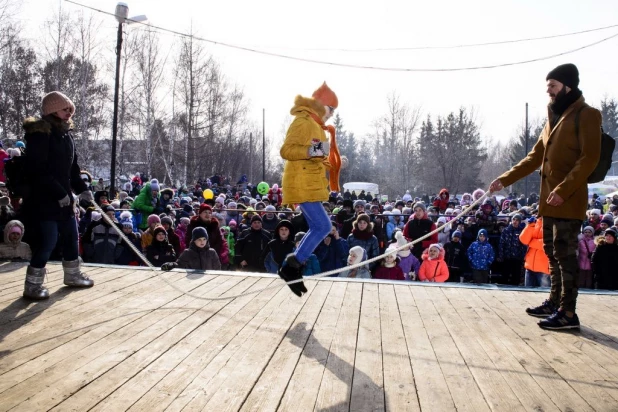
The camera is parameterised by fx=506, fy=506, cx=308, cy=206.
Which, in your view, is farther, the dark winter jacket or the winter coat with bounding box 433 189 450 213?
the winter coat with bounding box 433 189 450 213

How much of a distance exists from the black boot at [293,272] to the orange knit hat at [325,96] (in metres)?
1.30

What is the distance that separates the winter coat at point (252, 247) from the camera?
26.9 ft

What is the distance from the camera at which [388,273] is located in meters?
6.94

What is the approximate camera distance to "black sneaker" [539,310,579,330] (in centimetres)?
372

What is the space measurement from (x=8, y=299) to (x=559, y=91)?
4807 mm

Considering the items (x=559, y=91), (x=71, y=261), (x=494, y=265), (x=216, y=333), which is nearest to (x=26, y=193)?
(x=71, y=261)

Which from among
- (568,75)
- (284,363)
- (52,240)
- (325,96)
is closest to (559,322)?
(568,75)

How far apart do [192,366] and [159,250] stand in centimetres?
513

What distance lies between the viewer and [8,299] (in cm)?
429

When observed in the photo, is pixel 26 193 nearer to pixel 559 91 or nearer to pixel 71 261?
pixel 71 261

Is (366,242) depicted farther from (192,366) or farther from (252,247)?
Answer: (192,366)

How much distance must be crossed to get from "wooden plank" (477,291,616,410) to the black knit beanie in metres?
1.86

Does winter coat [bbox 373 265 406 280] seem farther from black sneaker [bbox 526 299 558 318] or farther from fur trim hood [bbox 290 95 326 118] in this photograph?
fur trim hood [bbox 290 95 326 118]

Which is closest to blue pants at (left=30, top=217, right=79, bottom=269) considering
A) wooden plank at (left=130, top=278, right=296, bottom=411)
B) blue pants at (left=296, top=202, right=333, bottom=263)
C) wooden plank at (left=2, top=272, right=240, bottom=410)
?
wooden plank at (left=2, top=272, right=240, bottom=410)
